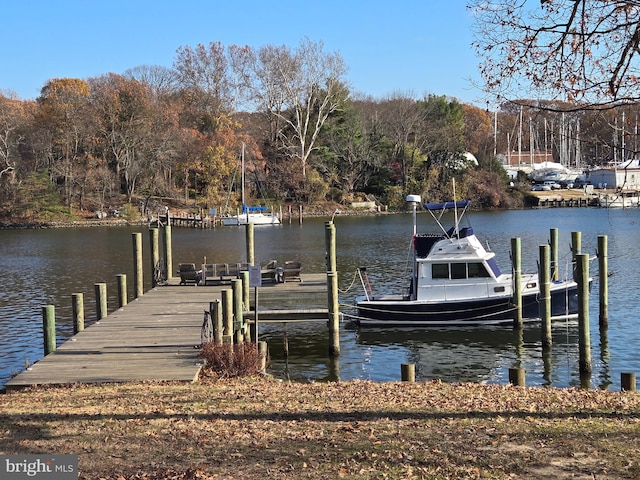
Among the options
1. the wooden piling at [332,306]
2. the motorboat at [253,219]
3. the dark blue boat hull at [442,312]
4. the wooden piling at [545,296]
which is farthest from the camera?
the motorboat at [253,219]

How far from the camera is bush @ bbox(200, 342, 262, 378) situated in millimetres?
15289

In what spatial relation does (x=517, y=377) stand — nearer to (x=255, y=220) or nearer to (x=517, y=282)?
(x=517, y=282)

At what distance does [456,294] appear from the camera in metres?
23.9

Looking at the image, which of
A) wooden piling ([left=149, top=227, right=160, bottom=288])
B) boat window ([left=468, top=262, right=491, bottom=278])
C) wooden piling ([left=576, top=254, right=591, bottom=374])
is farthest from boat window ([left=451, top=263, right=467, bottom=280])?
wooden piling ([left=149, top=227, right=160, bottom=288])

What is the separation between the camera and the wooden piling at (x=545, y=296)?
20.9 meters

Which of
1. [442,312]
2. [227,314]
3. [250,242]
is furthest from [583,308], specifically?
[250,242]

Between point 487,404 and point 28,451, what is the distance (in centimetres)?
654

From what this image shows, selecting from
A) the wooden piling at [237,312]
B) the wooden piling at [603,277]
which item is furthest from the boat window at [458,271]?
the wooden piling at [237,312]

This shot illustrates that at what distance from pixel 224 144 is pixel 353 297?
203 feet

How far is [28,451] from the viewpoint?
29.1 feet

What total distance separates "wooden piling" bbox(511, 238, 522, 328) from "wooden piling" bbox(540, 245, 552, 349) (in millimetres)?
2010

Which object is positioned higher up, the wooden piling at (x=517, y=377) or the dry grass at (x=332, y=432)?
the dry grass at (x=332, y=432)

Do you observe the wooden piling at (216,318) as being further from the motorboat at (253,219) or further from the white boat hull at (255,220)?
the white boat hull at (255,220)

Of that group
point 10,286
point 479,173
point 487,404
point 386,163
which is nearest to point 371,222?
point 386,163
